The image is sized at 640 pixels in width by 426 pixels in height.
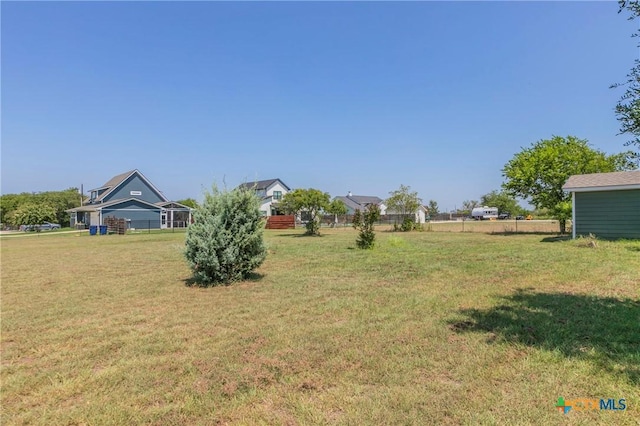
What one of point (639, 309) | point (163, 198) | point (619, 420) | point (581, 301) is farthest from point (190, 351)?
point (163, 198)

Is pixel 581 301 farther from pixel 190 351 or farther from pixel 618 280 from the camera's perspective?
pixel 190 351

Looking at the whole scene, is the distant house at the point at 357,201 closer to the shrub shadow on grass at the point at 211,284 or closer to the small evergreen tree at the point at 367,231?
the small evergreen tree at the point at 367,231

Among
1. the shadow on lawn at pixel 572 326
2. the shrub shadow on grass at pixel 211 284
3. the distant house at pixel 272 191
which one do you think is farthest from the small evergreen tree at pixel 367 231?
the distant house at pixel 272 191

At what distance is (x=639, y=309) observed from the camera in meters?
4.34

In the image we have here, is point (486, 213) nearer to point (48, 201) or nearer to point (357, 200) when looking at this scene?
point (357, 200)

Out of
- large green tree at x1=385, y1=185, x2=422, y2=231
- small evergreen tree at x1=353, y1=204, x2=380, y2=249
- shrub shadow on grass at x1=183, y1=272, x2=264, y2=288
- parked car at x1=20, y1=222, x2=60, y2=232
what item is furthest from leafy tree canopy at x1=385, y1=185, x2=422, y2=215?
parked car at x1=20, y1=222, x2=60, y2=232

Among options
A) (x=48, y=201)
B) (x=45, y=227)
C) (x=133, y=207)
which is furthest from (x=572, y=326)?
(x=48, y=201)

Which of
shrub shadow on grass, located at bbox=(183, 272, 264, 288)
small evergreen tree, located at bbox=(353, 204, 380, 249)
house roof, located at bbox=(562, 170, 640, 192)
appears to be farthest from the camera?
house roof, located at bbox=(562, 170, 640, 192)

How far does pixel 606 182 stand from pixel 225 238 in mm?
15823

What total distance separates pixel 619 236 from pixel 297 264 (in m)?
13.5

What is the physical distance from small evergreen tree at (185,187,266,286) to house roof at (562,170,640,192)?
47.7 feet

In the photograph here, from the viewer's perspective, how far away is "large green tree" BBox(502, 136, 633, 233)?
62.9 ft

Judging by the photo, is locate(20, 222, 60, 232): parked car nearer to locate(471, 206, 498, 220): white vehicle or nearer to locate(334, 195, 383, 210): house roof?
locate(334, 195, 383, 210): house roof

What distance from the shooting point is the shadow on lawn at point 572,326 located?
10.0ft
